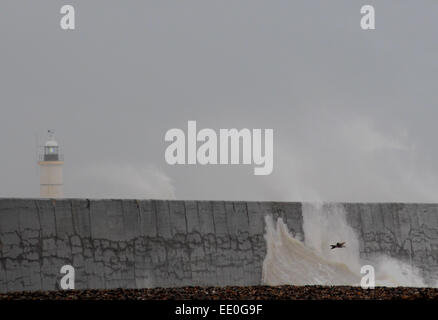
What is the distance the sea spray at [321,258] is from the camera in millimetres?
12500

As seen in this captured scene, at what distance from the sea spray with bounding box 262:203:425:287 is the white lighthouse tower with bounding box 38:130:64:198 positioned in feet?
220

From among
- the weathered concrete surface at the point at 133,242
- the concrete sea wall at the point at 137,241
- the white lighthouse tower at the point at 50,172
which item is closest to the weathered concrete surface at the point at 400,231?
the concrete sea wall at the point at 137,241

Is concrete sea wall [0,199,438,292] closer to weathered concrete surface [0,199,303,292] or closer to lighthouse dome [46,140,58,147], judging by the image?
weathered concrete surface [0,199,303,292]

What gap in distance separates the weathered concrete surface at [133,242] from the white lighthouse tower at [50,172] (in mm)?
67711

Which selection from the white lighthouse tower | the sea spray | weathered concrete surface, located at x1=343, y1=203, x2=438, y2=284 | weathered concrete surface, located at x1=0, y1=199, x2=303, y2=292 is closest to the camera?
weathered concrete surface, located at x1=0, y1=199, x2=303, y2=292

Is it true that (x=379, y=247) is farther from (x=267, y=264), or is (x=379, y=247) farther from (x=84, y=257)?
(x=84, y=257)

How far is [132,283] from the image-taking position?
11.3 metres

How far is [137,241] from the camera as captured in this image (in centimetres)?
1150

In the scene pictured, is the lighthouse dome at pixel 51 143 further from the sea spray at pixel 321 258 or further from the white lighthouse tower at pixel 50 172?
the sea spray at pixel 321 258

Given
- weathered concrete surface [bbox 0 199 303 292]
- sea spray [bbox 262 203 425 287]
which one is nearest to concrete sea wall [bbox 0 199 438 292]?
weathered concrete surface [bbox 0 199 303 292]

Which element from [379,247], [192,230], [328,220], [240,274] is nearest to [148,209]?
[192,230]

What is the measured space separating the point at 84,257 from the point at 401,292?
3810 millimetres

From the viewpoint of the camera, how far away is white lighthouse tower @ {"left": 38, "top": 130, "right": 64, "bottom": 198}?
79250 mm

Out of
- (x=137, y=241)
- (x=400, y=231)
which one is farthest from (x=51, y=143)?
(x=137, y=241)
